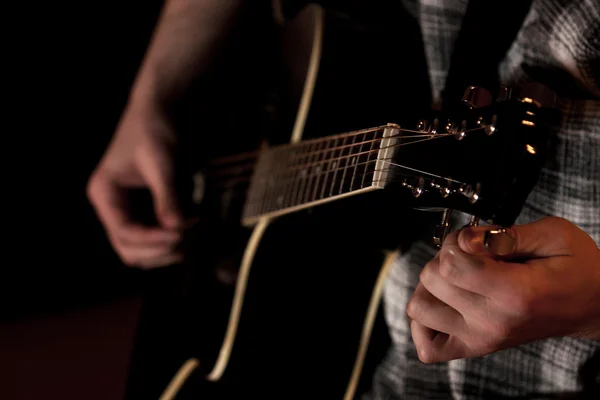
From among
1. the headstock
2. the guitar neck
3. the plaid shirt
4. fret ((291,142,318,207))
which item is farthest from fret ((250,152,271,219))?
the headstock

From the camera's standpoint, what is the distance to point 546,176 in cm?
51

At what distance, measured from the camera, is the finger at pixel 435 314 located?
38cm

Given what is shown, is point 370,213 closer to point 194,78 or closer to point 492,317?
point 492,317

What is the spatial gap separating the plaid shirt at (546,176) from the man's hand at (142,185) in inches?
16.8

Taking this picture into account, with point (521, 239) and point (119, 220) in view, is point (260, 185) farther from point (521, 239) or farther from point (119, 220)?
Result: point (521, 239)

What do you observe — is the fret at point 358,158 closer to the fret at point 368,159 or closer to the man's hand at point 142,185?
the fret at point 368,159

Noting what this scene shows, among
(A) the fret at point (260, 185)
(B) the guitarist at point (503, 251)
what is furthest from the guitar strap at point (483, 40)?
(A) the fret at point (260, 185)

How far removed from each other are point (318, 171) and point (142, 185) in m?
0.48

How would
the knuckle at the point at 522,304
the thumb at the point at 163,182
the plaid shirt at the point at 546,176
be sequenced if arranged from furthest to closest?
the thumb at the point at 163,182, the plaid shirt at the point at 546,176, the knuckle at the point at 522,304

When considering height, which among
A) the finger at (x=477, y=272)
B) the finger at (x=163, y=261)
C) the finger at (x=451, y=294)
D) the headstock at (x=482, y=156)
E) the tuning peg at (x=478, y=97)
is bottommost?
the finger at (x=163, y=261)

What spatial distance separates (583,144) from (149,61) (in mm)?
772

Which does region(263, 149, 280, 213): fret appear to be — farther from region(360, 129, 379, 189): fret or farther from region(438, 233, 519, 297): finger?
region(438, 233, 519, 297): finger

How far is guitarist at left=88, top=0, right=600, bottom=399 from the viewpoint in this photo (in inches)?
13.6

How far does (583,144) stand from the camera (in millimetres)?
474
